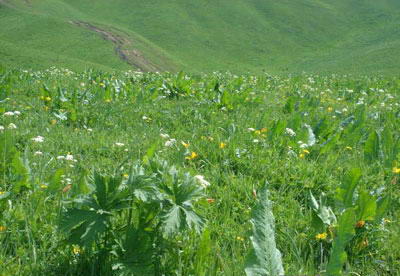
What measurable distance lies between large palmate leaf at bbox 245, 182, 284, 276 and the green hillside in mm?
21358

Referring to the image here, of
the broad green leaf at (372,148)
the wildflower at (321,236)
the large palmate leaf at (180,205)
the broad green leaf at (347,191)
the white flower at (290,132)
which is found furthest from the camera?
the white flower at (290,132)

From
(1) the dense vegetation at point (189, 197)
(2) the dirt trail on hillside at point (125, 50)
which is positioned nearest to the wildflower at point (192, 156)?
(1) the dense vegetation at point (189, 197)

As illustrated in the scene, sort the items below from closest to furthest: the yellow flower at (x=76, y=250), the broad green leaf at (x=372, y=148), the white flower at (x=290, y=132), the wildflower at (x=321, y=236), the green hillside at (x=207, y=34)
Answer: the yellow flower at (x=76, y=250), the wildflower at (x=321, y=236), the broad green leaf at (x=372, y=148), the white flower at (x=290, y=132), the green hillside at (x=207, y=34)

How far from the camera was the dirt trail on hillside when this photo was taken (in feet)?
98.7

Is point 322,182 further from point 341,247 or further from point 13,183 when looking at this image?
point 13,183

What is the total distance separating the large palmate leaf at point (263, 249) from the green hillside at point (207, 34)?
2136 cm

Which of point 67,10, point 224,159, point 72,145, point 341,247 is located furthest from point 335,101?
point 67,10

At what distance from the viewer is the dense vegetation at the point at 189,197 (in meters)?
2.19

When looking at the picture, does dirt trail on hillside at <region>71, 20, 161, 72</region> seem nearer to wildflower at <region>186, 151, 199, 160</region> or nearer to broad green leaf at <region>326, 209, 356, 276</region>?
wildflower at <region>186, 151, 199, 160</region>

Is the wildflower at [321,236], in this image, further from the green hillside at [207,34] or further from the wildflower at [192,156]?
the green hillside at [207,34]

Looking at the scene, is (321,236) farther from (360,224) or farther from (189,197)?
(189,197)

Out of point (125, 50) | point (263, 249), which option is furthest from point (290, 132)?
point (125, 50)

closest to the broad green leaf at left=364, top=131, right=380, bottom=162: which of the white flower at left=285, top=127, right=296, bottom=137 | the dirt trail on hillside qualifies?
the white flower at left=285, top=127, right=296, bottom=137

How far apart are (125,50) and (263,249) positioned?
3199cm
